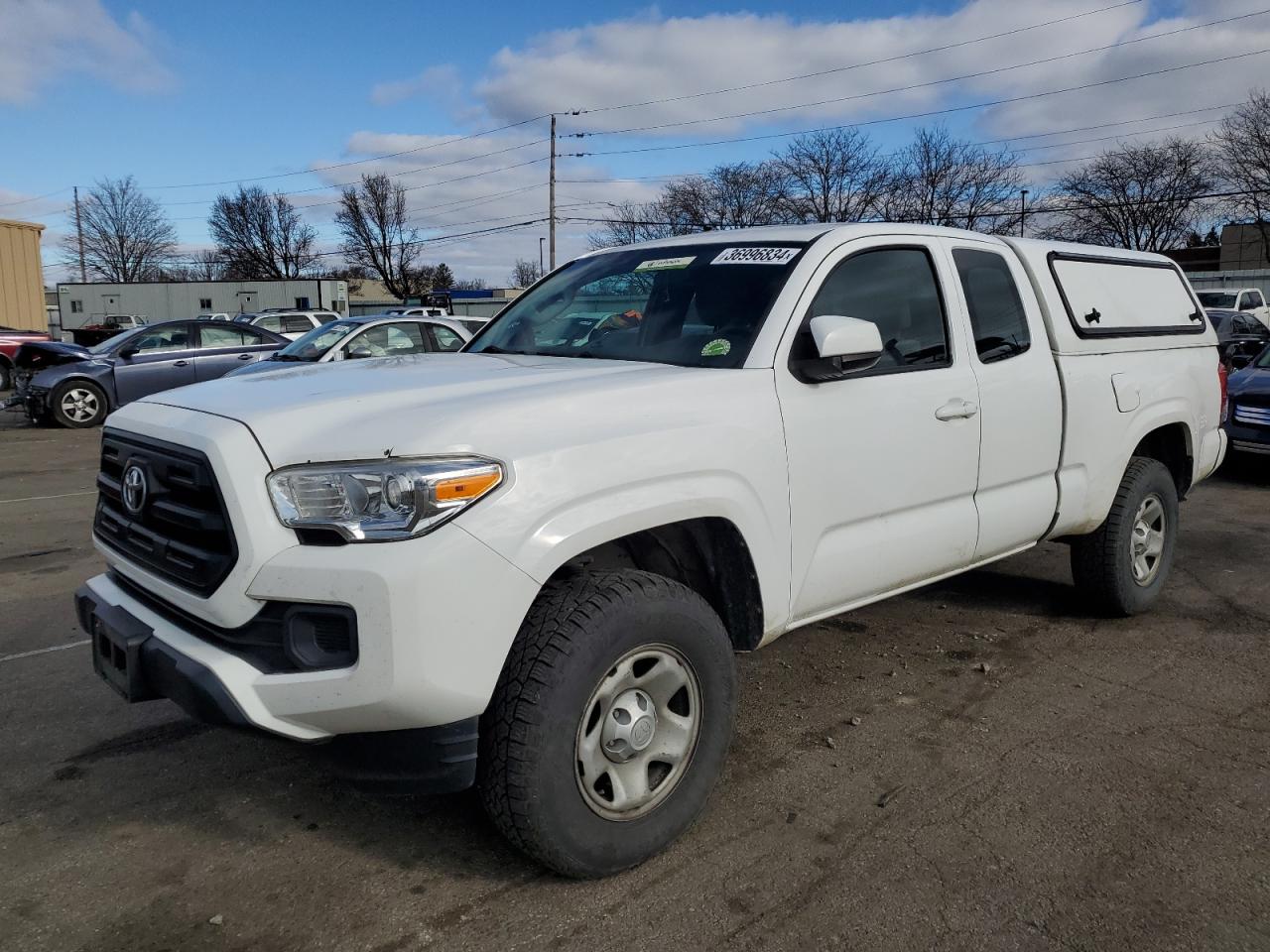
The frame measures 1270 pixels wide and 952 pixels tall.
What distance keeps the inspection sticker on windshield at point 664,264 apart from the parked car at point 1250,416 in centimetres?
796

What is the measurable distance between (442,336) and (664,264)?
9593 mm

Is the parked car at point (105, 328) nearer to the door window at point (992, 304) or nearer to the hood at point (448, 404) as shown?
the hood at point (448, 404)

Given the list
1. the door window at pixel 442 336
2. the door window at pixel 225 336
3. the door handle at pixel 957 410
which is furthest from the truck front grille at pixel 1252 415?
the door window at pixel 225 336

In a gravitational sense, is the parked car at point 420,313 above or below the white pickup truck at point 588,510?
above

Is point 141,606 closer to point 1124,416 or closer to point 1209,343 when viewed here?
point 1124,416

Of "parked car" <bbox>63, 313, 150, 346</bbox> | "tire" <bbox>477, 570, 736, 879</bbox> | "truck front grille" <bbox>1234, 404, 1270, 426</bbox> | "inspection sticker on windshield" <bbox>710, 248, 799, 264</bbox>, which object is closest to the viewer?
"tire" <bbox>477, 570, 736, 879</bbox>

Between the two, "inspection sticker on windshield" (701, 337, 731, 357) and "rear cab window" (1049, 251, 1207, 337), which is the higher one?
"rear cab window" (1049, 251, 1207, 337)

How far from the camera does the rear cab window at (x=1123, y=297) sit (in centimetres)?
460

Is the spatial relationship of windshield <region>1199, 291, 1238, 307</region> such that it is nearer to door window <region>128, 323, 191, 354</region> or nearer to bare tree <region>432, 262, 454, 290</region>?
door window <region>128, 323, 191, 354</region>

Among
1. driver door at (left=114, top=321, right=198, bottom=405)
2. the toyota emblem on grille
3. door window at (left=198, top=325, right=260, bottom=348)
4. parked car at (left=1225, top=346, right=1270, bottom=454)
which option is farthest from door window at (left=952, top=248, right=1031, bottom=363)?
door window at (left=198, top=325, right=260, bottom=348)

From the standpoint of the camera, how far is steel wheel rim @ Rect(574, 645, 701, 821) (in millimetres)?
2648

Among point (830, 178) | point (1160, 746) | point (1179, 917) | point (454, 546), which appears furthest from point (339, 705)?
point (830, 178)

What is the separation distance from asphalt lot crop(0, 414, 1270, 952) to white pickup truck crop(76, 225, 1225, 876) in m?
0.33

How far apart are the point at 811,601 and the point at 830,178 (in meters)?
49.7
